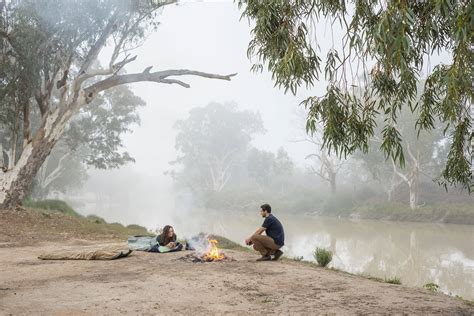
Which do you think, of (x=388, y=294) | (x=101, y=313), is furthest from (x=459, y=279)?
(x=101, y=313)

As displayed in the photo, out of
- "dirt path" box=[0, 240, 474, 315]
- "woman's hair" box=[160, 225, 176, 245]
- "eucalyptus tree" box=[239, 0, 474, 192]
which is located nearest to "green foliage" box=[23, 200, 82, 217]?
"woman's hair" box=[160, 225, 176, 245]

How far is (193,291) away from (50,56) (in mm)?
13184

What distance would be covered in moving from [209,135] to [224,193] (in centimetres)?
797

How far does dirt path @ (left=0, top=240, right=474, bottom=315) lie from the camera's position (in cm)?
477

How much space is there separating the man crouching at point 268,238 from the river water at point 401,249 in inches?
180

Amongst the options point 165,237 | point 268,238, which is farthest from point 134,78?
point 268,238

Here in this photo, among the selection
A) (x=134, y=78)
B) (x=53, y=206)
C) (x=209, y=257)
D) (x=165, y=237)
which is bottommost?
(x=209, y=257)

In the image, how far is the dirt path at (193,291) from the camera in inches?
188

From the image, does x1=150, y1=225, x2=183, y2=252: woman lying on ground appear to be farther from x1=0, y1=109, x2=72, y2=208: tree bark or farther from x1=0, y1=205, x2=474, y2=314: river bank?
x1=0, y1=109, x2=72, y2=208: tree bark

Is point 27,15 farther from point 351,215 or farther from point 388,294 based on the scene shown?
point 351,215

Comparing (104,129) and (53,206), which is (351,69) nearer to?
(53,206)

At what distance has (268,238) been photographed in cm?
839

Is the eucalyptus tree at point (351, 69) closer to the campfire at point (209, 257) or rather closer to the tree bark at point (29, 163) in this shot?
the campfire at point (209, 257)

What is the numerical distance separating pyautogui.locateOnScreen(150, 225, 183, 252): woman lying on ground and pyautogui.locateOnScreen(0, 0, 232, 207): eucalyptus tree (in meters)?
7.72
